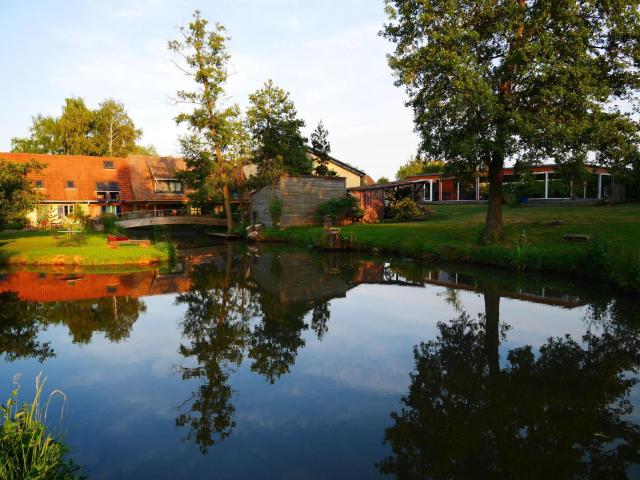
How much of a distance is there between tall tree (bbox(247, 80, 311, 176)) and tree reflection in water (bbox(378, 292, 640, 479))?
35519mm

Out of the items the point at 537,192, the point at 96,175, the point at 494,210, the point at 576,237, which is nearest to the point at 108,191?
the point at 96,175

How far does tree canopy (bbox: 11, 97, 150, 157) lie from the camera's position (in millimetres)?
63875

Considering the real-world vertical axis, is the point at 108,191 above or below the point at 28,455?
above

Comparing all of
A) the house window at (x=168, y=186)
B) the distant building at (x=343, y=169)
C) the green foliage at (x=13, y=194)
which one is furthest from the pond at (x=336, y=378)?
the house window at (x=168, y=186)

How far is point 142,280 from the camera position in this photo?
18.2 m

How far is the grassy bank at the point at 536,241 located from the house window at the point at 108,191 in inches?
1050

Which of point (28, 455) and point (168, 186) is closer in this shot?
point (28, 455)

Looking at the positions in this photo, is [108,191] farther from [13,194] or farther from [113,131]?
[13,194]

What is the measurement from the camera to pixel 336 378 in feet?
27.2

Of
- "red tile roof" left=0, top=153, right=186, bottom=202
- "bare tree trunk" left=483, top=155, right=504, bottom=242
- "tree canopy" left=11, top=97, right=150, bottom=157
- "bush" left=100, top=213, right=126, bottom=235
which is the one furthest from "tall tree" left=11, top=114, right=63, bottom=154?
"bare tree trunk" left=483, top=155, right=504, bottom=242

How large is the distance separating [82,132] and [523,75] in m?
65.0

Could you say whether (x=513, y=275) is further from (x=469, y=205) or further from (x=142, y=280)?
(x=469, y=205)

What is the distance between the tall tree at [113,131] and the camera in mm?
65312

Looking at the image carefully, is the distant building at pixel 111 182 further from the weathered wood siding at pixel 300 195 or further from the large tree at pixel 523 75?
the large tree at pixel 523 75
